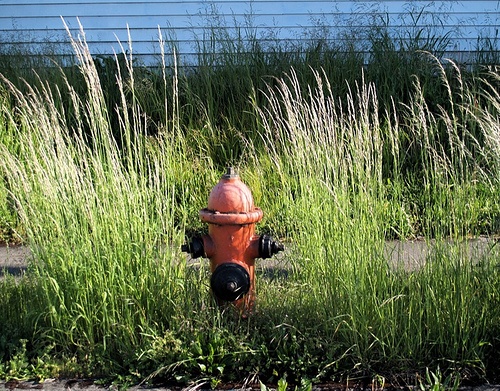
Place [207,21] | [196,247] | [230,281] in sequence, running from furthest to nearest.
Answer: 1. [207,21]
2. [196,247]
3. [230,281]

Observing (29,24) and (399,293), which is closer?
(399,293)

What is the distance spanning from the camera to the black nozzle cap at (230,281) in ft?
13.4

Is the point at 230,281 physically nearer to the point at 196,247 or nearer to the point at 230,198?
the point at 196,247

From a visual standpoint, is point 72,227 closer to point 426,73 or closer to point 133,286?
point 133,286

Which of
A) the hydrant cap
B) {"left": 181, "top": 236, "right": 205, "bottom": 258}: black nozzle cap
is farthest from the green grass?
the hydrant cap

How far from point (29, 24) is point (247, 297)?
385 inches

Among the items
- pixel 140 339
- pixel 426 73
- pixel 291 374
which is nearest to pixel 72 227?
pixel 140 339

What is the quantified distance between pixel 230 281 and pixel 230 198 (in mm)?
497

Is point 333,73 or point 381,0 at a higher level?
point 381,0

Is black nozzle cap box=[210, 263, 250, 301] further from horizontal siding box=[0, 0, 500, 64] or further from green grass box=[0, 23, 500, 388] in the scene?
horizontal siding box=[0, 0, 500, 64]

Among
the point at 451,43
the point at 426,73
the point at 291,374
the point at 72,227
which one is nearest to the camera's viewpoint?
the point at 291,374

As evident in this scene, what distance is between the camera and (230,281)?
4.07 metres

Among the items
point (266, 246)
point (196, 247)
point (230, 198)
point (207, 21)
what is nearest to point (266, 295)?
point (266, 246)

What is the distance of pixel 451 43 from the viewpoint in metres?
11.8
